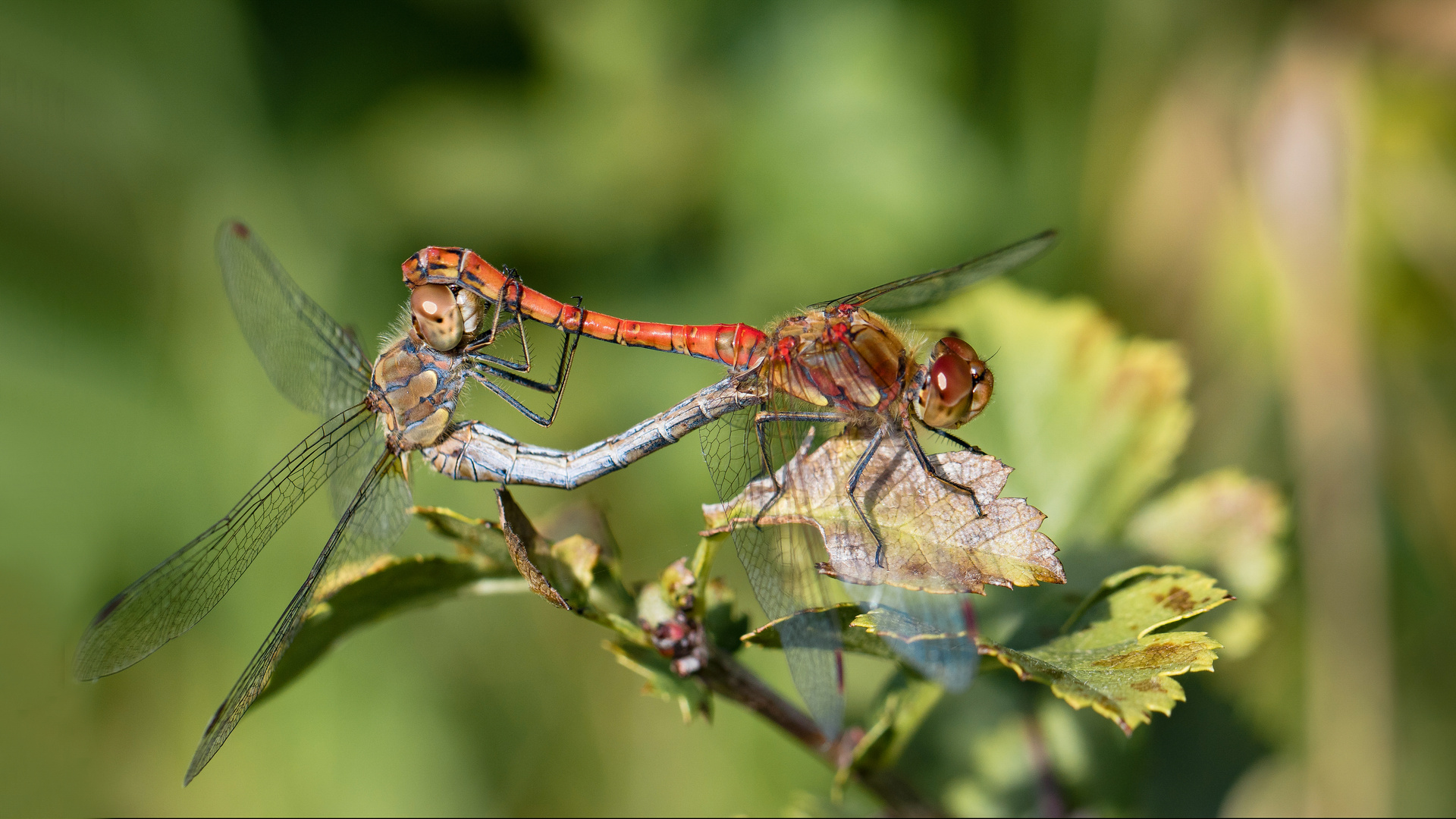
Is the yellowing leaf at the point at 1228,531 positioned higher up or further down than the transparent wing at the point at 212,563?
further down

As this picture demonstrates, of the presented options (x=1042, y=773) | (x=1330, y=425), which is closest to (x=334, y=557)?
(x=1042, y=773)

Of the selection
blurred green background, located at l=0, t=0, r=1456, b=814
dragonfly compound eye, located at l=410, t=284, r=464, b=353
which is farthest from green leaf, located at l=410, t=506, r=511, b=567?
blurred green background, located at l=0, t=0, r=1456, b=814

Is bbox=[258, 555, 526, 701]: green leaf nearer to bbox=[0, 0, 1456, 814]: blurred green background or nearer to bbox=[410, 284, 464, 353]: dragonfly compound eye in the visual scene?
bbox=[410, 284, 464, 353]: dragonfly compound eye

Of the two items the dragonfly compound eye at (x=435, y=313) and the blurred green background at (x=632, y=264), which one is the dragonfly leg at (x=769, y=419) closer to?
the dragonfly compound eye at (x=435, y=313)

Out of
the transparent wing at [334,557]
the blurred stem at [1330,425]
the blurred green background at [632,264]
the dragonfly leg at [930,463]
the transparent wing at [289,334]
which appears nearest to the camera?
the dragonfly leg at [930,463]

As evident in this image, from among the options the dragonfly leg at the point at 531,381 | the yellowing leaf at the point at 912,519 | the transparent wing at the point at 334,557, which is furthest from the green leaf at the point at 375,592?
the dragonfly leg at the point at 531,381

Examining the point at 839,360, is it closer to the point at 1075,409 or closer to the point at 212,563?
the point at 1075,409
